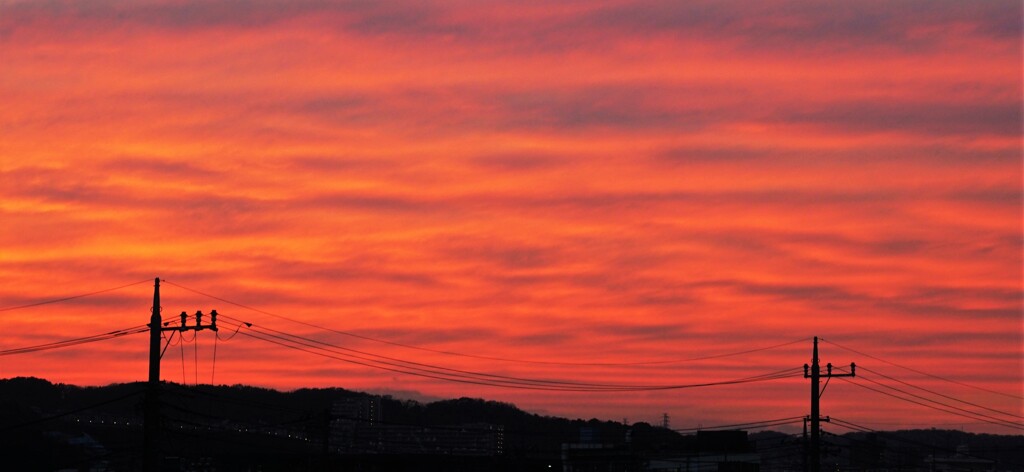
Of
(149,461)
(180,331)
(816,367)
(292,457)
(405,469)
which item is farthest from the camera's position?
(405,469)

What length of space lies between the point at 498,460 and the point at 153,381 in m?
105

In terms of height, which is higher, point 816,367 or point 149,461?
point 816,367

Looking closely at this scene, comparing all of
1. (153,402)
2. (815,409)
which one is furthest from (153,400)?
(815,409)

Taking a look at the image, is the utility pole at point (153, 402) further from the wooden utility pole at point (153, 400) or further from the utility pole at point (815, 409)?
the utility pole at point (815, 409)

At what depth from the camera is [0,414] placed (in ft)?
625

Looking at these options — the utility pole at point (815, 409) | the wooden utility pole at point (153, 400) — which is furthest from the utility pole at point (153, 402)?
the utility pole at point (815, 409)

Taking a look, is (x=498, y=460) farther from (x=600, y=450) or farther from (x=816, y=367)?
(x=816, y=367)

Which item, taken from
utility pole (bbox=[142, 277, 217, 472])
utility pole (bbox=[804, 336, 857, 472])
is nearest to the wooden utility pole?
utility pole (bbox=[142, 277, 217, 472])

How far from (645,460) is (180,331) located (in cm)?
11487

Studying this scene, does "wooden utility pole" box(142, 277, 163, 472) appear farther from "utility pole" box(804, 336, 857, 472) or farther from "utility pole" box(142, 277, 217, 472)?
"utility pole" box(804, 336, 857, 472)

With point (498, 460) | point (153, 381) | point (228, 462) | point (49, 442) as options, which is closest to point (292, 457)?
point (228, 462)

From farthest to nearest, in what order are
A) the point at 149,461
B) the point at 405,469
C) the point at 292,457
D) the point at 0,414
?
the point at 0,414 → the point at 405,469 → the point at 292,457 → the point at 149,461

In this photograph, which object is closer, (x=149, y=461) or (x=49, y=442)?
(x=149, y=461)

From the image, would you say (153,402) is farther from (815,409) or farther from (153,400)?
(815,409)
